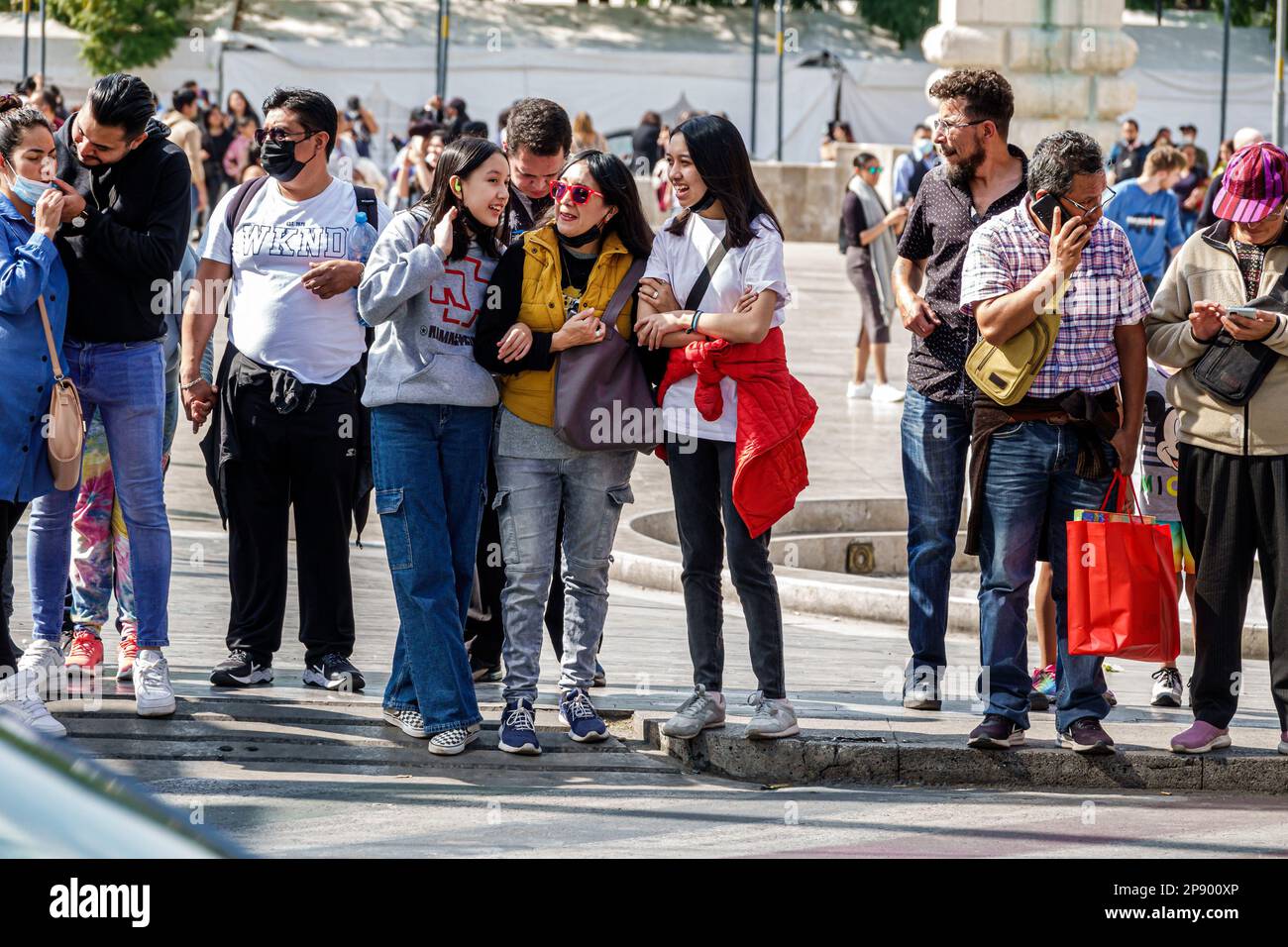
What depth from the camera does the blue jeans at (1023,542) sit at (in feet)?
19.4

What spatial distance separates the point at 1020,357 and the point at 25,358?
314 centimetres

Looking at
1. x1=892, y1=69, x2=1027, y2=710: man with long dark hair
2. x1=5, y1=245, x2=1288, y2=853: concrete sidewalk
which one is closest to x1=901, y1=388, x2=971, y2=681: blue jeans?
x1=892, y1=69, x2=1027, y2=710: man with long dark hair

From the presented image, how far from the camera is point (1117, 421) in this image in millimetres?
5934

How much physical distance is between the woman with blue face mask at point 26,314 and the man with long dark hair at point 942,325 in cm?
285

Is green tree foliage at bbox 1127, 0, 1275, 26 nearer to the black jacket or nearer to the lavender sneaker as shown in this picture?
the lavender sneaker

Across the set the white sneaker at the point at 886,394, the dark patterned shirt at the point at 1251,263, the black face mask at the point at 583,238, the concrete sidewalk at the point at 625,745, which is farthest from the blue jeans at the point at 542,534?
the white sneaker at the point at 886,394

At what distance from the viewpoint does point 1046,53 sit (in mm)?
18094

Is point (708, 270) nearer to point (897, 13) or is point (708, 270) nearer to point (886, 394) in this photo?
point (886, 394)

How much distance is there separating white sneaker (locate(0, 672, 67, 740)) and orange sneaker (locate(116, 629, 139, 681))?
57cm

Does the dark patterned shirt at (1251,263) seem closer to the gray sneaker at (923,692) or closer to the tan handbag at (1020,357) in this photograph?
the tan handbag at (1020,357)

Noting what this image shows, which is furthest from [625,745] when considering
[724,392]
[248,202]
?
[248,202]

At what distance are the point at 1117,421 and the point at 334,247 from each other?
8.84 feet
